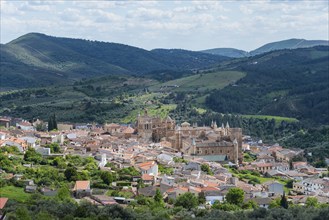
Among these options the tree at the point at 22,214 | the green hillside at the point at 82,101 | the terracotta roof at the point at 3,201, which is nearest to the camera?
the tree at the point at 22,214

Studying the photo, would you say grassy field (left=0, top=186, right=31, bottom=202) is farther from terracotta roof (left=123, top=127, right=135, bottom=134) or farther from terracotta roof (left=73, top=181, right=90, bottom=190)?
terracotta roof (left=123, top=127, right=135, bottom=134)

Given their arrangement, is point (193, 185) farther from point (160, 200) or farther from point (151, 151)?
point (151, 151)

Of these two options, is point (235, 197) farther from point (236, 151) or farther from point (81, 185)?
point (236, 151)

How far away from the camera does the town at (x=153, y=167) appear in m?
49.8

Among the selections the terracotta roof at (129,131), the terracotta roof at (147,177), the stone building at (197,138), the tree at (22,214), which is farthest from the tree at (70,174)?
the terracotta roof at (129,131)

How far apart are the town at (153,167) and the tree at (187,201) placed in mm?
846

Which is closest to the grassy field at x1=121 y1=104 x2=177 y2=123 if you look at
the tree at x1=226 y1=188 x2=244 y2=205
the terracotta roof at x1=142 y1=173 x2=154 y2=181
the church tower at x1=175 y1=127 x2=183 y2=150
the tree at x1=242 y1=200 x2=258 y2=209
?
the church tower at x1=175 y1=127 x2=183 y2=150

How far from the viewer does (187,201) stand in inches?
1833

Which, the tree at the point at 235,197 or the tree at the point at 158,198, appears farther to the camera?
the tree at the point at 235,197

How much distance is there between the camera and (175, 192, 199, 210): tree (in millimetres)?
46375

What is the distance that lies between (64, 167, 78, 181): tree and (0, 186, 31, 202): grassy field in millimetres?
4867

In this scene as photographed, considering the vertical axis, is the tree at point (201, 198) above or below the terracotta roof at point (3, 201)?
below

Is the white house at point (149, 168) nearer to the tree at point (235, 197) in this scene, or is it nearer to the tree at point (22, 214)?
the tree at point (235, 197)

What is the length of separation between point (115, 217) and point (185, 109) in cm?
8125
